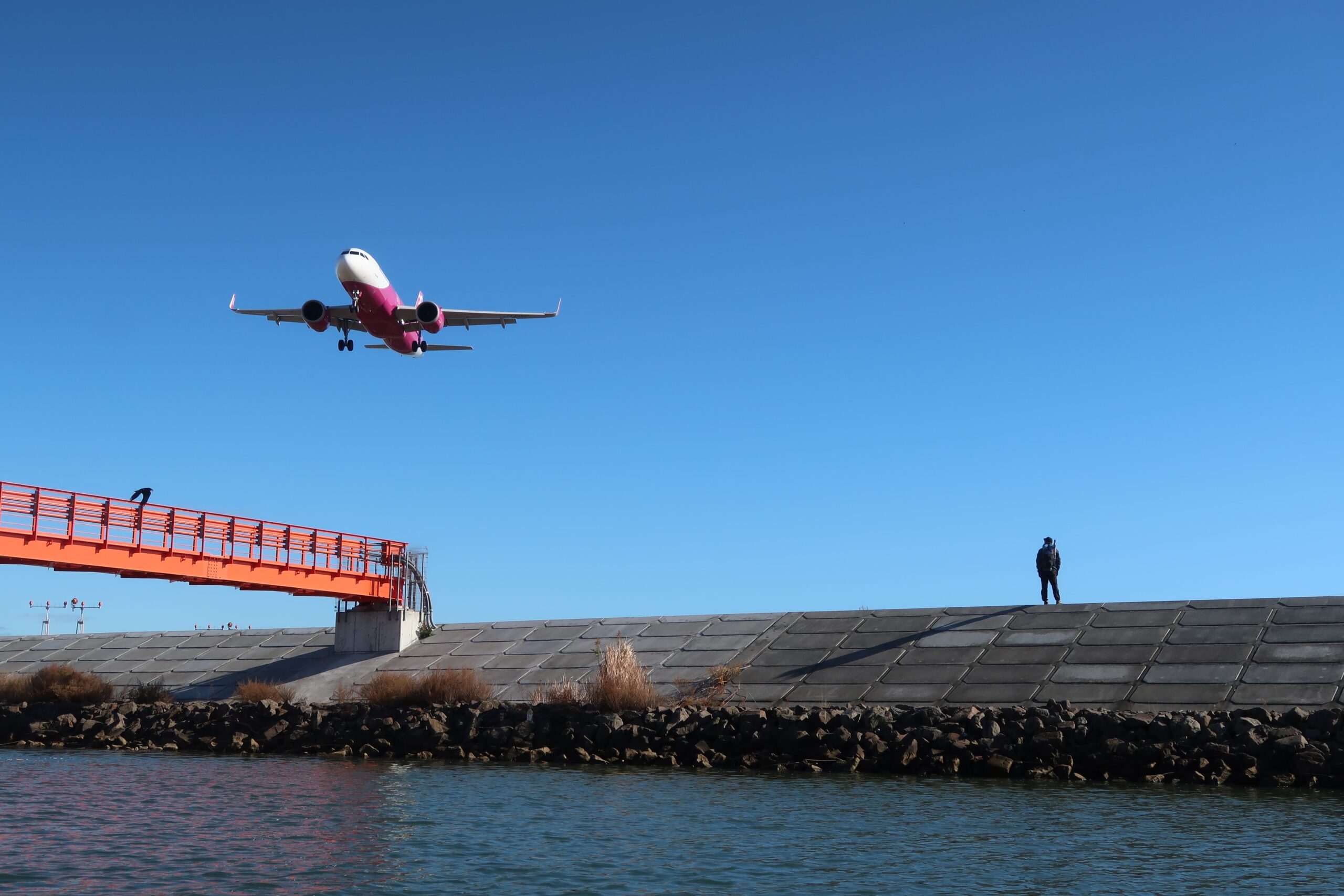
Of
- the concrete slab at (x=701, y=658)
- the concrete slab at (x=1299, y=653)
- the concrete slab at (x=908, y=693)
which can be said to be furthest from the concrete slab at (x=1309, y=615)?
the concrete slab at (x=701, y=658)

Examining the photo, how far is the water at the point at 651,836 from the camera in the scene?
13.0 m

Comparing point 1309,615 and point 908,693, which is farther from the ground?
point 1309,615

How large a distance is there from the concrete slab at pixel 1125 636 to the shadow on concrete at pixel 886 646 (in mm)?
2802

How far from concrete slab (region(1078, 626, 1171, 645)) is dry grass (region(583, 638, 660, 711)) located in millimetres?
10200

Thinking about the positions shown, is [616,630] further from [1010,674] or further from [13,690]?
[13,690]

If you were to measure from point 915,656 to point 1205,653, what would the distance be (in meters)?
6.41

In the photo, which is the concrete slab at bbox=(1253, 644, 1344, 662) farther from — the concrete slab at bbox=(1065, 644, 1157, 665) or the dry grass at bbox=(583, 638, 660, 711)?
the dry grass at bbox=(583, 638, 660, 711)

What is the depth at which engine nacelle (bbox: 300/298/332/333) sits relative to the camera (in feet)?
137

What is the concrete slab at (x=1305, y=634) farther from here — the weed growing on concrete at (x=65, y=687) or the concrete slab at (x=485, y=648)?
the weed growing on concrete at (x=65, y=687)

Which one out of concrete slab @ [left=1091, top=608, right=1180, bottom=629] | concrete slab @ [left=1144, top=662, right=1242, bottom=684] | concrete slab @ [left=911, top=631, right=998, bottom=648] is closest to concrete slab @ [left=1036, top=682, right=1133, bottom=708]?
concrete slab @ [left=1144, top=662, right=1242, bottom=684]

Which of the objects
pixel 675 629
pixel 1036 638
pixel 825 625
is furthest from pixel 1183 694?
pixel 675 629

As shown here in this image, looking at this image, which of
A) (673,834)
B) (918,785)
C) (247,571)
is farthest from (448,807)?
(247,571)

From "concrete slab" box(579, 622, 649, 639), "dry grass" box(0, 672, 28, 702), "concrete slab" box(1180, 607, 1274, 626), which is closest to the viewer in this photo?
"concrete slab" box(1180, 607, 1274, 626)

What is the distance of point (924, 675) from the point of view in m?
28.2
